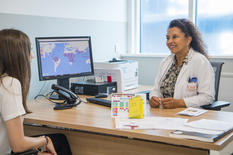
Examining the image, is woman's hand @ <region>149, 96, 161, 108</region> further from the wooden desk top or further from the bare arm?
the bare arm

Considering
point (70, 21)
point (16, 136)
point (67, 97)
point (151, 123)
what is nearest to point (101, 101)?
point (67, 97)

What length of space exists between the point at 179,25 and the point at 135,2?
163 centimetres

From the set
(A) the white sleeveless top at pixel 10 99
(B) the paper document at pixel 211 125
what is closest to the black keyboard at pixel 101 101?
(B) the paper document at pixel 211 125

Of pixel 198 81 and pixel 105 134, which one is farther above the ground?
pixel 198 81

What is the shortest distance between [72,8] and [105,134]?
1.63 meters

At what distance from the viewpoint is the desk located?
60.9 inches

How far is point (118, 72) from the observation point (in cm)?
291

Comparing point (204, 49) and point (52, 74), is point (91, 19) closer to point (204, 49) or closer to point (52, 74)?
point (52, 74)

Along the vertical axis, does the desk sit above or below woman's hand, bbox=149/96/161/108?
below

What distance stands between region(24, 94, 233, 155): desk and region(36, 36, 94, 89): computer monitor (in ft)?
1.14

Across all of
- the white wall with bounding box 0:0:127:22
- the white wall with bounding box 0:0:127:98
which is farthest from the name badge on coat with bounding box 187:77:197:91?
the white wall with bounding box 0:0:127:22

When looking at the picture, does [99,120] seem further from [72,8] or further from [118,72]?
[72,8]

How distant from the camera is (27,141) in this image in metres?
1.55

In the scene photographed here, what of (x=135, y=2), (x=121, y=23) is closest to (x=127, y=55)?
(x=121, y=23)
